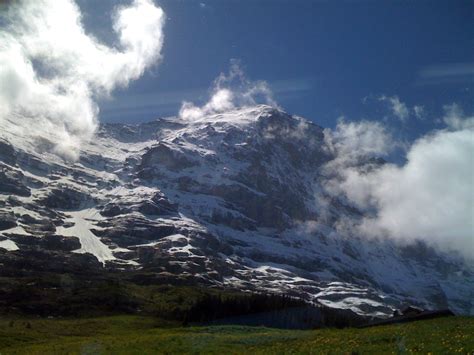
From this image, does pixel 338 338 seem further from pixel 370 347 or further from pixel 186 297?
pixel 186 297

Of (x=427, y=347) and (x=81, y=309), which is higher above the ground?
(x=81, y=309)

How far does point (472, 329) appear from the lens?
30.2 m

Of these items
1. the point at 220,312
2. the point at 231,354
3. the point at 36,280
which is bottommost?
the point at 231,354

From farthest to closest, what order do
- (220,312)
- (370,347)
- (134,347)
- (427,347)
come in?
(220,312)
(134,347)
(370,347)
(427,347)

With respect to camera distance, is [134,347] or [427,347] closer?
[427,347]

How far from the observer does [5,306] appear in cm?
12950

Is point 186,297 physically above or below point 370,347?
above

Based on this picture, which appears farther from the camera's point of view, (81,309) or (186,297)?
(186,297)

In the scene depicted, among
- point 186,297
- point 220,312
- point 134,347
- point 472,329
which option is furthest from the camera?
point 186,297

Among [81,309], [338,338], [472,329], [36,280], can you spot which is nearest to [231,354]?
[338,338]

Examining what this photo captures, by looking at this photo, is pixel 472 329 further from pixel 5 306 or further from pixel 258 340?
pixel 5 306

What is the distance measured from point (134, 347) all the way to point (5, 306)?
106593 millimetres

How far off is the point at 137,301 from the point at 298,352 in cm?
12552

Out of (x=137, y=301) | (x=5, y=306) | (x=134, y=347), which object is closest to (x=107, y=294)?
(x=137, y=301)
